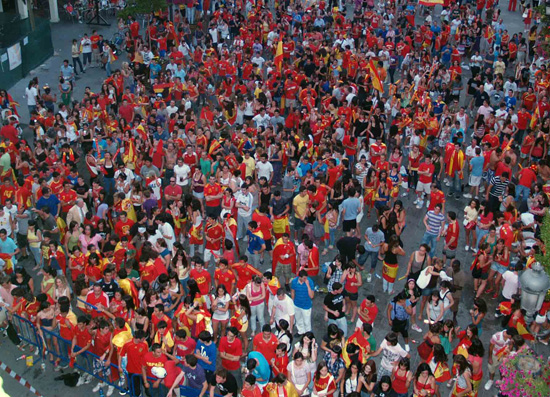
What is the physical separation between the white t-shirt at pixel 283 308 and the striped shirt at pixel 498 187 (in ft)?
23.2

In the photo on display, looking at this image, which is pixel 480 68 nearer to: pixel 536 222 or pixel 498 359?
pixel 536 222

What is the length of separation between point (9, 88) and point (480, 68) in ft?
56.7

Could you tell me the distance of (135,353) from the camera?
35.6 feet

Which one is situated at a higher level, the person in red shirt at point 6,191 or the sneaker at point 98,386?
the person in red shirt at point 6,191

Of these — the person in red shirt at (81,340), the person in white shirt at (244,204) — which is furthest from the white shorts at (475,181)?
the person in red shirt at (81,340)

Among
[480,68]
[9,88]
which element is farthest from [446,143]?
[9,88]

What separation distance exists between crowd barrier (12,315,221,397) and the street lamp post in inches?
255

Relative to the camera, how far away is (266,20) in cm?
2828

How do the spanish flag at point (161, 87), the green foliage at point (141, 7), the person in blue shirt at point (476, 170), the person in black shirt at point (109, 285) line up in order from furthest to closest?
1. the green foliage at point (141, 7)
2. the spanish flag at point (161, 87)
3. the person in blue shirt at point (476, 170)
4. the person in black shirt at point (109, 285)

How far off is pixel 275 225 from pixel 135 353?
4.88m

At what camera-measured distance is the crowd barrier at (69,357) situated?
1145 centimetres

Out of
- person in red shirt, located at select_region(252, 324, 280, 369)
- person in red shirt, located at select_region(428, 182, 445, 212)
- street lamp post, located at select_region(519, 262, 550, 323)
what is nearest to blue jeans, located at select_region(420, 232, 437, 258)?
person in red shirt, located at select_region(428, 182, 445, 212)

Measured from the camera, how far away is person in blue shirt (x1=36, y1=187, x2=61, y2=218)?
1492 cm

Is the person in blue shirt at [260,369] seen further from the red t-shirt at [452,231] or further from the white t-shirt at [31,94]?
the white t-shirt at [31,94]
